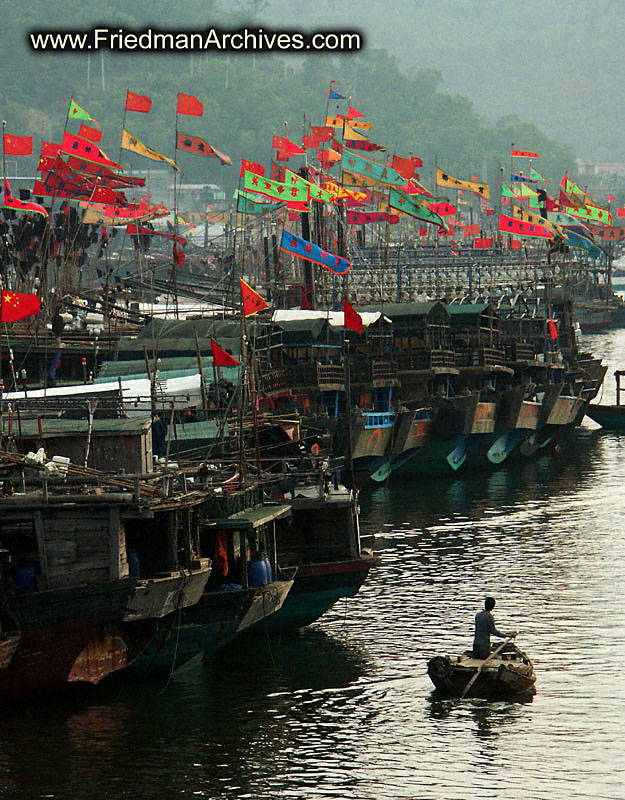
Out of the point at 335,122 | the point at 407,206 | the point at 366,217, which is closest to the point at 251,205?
the point at 407,206

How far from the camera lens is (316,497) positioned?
40.4 metres

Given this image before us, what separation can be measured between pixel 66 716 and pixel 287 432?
797 inches

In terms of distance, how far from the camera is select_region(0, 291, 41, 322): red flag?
40156 mm

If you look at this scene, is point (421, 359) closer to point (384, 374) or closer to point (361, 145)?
point (384, 374)

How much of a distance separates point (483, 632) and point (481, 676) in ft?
3.50

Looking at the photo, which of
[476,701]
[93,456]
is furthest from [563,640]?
[93,456]

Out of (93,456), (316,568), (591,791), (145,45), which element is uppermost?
(145,45)

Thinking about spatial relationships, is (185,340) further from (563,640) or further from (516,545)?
(563,640)

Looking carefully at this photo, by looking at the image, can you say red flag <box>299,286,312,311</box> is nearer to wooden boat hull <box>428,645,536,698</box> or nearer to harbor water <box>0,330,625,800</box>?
harbor water <box>0,330,625,800</box>

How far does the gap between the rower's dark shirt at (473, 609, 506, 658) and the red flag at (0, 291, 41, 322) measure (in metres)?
15.1

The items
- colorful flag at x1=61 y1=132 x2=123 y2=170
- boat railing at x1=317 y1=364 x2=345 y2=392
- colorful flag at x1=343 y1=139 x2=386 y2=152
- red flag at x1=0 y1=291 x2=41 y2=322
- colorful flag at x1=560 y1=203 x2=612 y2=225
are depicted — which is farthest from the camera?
colorful flag at x1=560 y1=203 x2=612 y2=225

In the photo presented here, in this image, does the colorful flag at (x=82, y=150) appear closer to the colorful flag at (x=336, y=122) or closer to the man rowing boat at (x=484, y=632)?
the colorful flag at (x=336, y=122)

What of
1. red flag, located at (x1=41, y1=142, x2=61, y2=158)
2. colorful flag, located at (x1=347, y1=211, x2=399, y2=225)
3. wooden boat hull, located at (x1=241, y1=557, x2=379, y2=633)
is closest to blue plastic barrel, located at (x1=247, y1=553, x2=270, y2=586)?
wooden boat hull, located at (x1=241, y1=557, x2=379, y2=633)

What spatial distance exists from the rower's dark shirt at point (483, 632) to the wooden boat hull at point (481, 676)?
0.27 m
